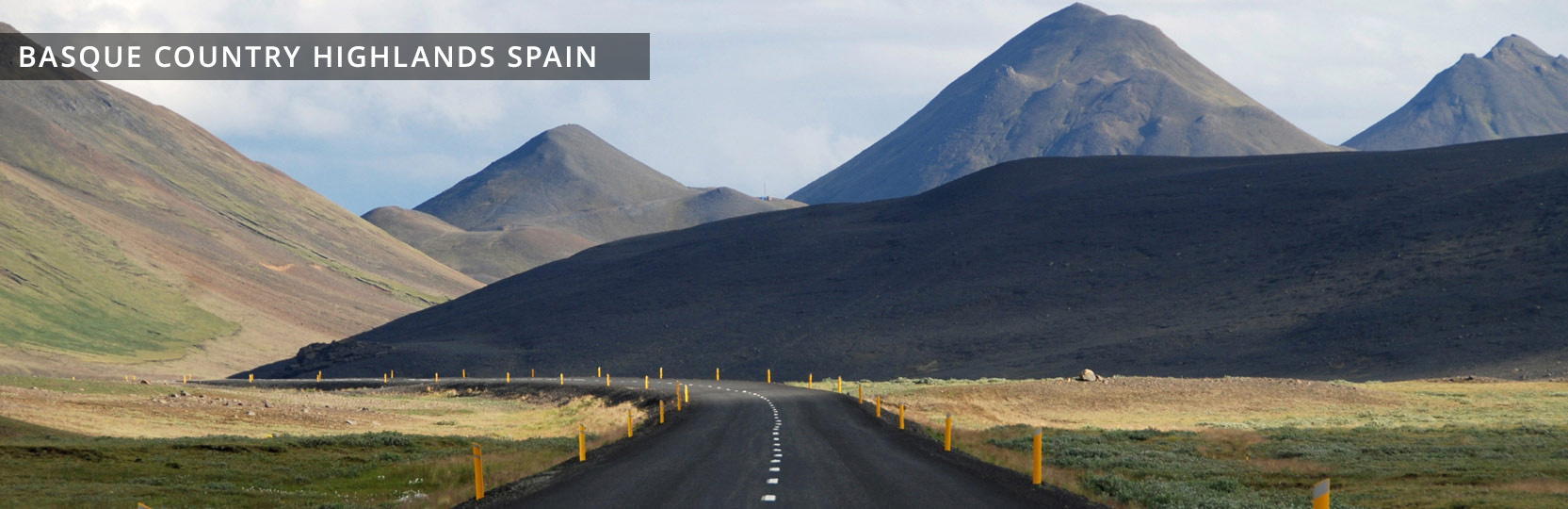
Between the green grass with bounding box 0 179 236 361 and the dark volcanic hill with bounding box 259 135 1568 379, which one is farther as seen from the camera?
the green grass with bounding box 0 179 236 361

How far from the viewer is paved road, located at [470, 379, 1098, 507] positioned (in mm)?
18719

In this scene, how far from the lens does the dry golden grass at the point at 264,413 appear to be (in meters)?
45.5

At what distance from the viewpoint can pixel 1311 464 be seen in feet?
92.7

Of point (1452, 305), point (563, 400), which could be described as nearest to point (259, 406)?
point (563, 400)

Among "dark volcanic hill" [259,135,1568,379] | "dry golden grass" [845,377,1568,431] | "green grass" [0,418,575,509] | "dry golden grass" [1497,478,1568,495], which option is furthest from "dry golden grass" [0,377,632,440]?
"dark volcanic hill" [259,135,1568,379]

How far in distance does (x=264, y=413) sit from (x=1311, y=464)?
4191 cm

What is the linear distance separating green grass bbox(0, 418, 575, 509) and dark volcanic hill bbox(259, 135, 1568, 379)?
56506mm

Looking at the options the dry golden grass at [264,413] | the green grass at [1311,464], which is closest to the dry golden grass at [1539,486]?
the green grass at [1311,464]

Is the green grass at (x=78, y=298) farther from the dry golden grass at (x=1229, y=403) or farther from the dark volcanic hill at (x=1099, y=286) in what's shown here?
the dry golden grass at (x=1229, y=403)

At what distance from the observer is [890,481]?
68.7ft

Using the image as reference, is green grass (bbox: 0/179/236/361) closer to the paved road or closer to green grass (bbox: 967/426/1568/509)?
the paved road

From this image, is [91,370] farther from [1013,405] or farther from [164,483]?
[164,483]

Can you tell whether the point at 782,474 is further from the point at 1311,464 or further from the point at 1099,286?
the point at 1099,286

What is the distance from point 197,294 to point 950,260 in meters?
116
